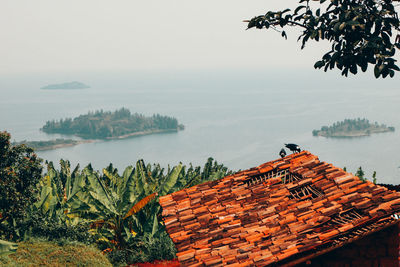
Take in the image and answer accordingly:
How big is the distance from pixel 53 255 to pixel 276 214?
24.9 feet

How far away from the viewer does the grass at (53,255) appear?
1241cm

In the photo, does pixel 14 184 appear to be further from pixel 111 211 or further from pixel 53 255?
pixel 111 211

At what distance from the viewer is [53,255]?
13.1 metres

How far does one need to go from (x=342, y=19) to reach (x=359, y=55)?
0.81 meters

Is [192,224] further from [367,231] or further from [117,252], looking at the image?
[117,252]

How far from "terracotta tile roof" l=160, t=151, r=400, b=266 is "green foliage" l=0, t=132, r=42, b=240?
6366 millimetres

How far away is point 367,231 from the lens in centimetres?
757

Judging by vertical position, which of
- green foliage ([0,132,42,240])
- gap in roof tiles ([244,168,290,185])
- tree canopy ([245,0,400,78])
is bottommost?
green foliage ([0,132,42,240])

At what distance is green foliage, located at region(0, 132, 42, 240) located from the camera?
1431 centimetres


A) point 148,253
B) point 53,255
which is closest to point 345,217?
point 148,253

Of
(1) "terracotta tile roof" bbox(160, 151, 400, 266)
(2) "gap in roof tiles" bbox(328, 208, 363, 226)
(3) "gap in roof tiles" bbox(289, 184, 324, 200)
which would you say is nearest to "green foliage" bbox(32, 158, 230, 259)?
(1) "terracotta tile roof" bbox(160, 151, 400, 266)

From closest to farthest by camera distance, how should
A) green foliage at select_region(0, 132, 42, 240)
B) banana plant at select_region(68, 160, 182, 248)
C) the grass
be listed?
1. the grass
2. green foliage at select_region(0, 132, 42, 240)
3. banana plant at select_region(68, 160, 182, 248)

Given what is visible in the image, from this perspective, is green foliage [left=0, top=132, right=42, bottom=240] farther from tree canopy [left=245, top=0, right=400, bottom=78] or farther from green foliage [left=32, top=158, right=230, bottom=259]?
tree canopy [left=245, top=0, right=400, bottom=78]

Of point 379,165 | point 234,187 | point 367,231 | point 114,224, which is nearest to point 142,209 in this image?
point 114,224
